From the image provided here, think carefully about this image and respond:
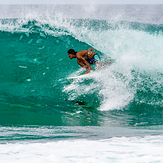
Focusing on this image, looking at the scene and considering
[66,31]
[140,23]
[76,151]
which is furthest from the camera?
[140,23]

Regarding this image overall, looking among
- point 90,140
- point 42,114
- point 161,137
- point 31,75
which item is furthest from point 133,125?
point 31,75

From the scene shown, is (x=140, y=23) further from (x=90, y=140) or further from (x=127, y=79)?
(x=90, y=140)

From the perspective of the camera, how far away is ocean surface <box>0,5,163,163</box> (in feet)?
5.52

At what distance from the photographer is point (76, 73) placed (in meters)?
4.58

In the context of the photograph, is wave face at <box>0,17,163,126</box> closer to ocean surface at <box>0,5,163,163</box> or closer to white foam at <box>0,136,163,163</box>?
ocean surface at <box>0,5,163,163</box>

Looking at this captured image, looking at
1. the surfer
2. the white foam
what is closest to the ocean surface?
the white foam

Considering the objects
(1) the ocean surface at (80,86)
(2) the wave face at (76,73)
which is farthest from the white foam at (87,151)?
(2) the wave face at (76,73)

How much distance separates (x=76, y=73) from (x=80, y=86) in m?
0.54

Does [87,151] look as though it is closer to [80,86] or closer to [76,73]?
[80,86]

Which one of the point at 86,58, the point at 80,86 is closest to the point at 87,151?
the point at 80,86

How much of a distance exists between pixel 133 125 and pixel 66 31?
3.90 metres

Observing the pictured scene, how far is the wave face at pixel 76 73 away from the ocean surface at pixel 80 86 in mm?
15

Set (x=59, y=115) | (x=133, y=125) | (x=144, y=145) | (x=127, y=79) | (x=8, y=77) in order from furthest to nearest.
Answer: (x=8, y=77)
(x=127, y=79)
(x=59, y=115)
(x=133, y=125)
(x=144, y=145)

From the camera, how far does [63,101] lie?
3797 millimetres
